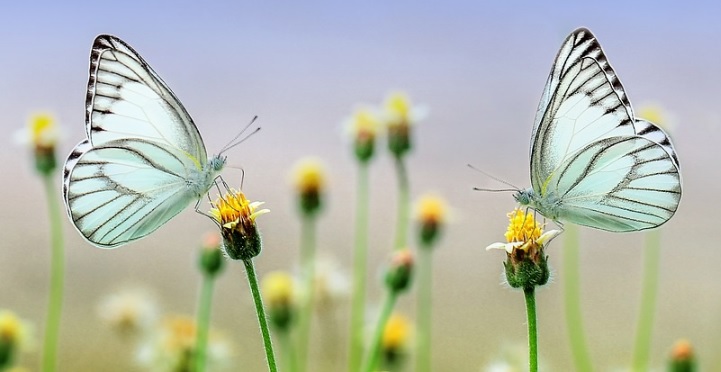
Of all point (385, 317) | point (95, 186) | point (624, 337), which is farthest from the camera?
point (624, 337)

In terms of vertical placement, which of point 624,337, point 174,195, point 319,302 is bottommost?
point 624,337

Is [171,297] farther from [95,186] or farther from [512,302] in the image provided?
[95,186]

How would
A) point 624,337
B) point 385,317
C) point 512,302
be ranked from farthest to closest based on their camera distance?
point 512,302, point 624,337, point 385,317

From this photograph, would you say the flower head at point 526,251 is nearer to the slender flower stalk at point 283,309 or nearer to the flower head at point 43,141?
the slender flower stalk at point 283,309

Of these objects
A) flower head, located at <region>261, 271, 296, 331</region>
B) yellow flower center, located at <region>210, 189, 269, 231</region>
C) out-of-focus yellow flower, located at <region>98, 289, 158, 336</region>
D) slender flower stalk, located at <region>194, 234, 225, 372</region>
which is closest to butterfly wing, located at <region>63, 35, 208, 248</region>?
yellow flower center, located at <region>210, 189, 269, 231</region>

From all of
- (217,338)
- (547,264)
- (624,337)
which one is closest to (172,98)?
(547,264)

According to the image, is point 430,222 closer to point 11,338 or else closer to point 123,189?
point 123,189

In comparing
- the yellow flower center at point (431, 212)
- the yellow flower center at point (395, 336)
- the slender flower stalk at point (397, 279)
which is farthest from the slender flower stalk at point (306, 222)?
the slender flower stalk at point (397, 279)

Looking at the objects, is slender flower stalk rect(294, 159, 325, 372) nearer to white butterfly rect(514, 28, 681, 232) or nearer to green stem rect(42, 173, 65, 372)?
Result: green stem rect(42, 173, 65, 372)
